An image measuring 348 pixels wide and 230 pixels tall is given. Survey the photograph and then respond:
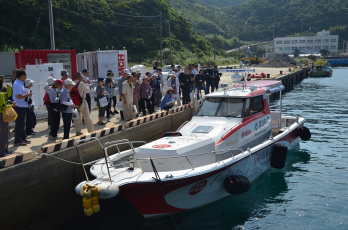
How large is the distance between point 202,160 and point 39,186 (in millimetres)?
3450

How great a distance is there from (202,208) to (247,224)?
3.43ft

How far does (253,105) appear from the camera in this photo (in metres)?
11.2

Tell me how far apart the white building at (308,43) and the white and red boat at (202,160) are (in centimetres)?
12775

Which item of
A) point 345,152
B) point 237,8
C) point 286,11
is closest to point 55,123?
point 345,152

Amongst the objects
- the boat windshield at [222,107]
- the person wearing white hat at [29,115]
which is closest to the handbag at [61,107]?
the person wearing white hat at [29,115]

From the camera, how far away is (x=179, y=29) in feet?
222

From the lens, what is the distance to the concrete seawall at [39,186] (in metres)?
6.83

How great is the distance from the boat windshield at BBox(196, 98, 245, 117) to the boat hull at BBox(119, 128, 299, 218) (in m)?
1.35

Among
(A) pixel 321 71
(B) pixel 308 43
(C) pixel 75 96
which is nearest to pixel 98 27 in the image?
(A) pixel 321 71

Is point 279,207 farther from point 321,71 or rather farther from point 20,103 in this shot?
point 321,71

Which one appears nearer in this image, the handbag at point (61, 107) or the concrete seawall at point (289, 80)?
the handbag at point (61, 107)

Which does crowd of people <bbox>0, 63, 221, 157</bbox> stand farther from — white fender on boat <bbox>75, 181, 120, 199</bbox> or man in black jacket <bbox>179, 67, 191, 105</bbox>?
white fender on boat <bbox>75, 181, 120, 199</bbox>

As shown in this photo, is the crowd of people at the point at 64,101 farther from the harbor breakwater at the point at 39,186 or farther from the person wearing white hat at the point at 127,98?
the harbor breakwater at the point at 39,186

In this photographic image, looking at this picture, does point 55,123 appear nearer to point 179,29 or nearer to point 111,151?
point 111,151
